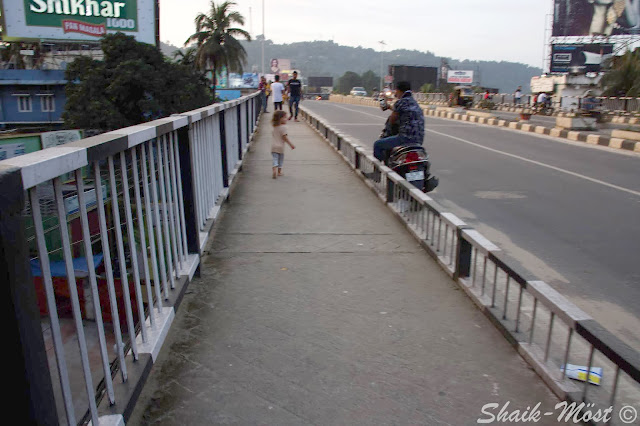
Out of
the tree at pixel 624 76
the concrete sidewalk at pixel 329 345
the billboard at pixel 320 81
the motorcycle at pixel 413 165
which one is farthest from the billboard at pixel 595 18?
the billboard at pixel 320 81

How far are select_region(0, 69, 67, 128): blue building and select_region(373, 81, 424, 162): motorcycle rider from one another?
44141 mm

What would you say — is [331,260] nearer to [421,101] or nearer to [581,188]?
[581,188]

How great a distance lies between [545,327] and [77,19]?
37330 mm

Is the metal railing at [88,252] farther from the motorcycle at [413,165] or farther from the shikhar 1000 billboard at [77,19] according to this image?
the shikhar 1000 billboard at [77,19]

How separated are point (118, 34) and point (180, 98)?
17.1ft

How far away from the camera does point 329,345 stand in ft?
10.3

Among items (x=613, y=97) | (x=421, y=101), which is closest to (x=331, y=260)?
(x=613, y=97)

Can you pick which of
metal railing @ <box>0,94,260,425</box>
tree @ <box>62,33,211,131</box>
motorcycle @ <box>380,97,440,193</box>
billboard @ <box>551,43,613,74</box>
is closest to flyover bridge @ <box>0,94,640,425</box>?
metal railing @ <box>0,94,260,425</box>

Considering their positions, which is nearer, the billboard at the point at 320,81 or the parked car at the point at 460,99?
→ the parked car at the point at 460,99

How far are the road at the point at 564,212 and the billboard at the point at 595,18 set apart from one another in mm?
41278

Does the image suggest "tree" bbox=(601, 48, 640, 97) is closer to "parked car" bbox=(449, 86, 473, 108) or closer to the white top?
"parked car" bbox=(449, 86, 473, 108)

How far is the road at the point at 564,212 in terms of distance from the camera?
453 cm

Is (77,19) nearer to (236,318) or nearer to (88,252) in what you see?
(236,318)

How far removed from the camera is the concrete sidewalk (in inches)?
101
